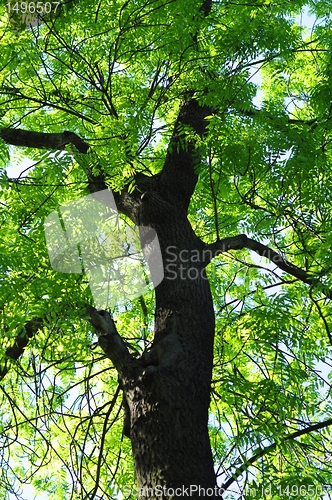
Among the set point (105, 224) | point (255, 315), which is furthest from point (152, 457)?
point (105, 224)

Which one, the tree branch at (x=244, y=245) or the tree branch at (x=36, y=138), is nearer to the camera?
the tree branch at (x=244, y=245)

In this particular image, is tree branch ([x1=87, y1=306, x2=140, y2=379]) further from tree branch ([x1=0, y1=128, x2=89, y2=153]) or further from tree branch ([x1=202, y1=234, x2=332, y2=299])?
tree branch ([x1=0, y1=128, x2=89, y2=153])

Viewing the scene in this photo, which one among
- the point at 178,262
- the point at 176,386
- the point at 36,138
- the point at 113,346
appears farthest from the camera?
the point at 36,138

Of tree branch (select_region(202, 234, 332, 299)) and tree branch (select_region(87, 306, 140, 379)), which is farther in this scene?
tree branch (select_region(202, 234, 332, 299))

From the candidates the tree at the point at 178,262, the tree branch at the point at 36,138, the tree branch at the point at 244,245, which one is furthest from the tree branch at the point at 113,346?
the tree branch at the point at 36,138

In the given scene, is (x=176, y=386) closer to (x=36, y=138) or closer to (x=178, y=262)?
(x=178, y=262)

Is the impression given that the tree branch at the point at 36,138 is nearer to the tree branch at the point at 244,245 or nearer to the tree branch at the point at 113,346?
the tree branch at the point at 244,245

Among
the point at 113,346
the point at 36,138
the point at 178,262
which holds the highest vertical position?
the point at 36,138

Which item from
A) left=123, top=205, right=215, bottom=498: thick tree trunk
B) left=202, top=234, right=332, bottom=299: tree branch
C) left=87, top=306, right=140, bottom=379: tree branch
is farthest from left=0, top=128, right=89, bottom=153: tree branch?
left=87, top=306, right=140, bottom=379: tree branch

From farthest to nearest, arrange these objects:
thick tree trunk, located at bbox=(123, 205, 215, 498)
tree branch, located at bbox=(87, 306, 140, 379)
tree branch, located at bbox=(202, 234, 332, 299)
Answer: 1. tree branch, located at bbox=(202, 234, 332, 299)
2. tree branch, located at bbox=(87, 306, 140, 379)
3. thick tree trunk, located at bbox=(123, 205, 215, 498)

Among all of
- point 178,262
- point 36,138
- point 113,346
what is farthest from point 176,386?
point 36,138

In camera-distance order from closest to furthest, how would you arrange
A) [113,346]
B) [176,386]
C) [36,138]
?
[176,386] → [113,346] → [36,138]

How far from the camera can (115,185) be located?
4160mm

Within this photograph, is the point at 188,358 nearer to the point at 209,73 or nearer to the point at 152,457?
the point at 152,457
